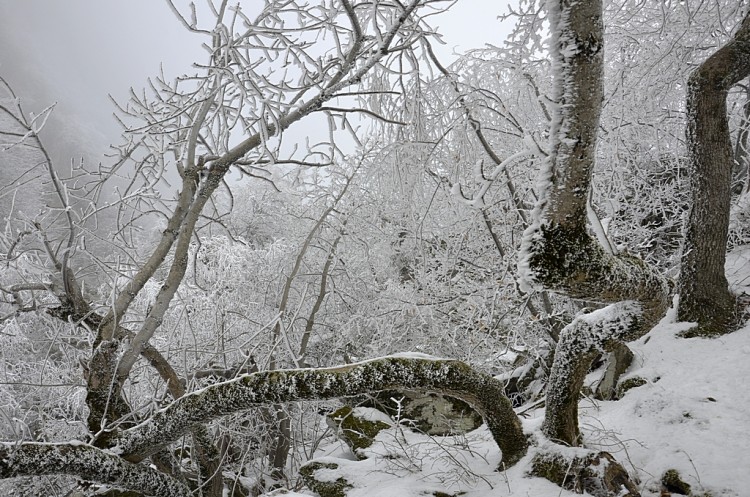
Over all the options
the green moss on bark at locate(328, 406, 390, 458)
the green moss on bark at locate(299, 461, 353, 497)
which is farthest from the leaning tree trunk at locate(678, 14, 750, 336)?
the green moss on bark at locate(299, 461, 353, 497)

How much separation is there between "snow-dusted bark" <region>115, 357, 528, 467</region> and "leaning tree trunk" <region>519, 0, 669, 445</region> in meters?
0.90

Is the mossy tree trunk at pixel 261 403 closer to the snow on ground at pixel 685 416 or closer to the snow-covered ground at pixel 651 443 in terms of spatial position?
the snow-covered ground at pixel 651 443

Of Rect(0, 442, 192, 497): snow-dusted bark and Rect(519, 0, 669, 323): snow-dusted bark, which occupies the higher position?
Rect(519, 0, 669, 323): snow-dusted bark

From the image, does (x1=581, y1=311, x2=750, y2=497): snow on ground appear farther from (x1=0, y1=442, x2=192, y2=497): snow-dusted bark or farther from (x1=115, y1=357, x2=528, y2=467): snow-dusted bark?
(x1=0, y1=442, x2=192, y2=497): snow-dusted bark

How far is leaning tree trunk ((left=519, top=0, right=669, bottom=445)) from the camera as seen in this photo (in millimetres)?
1602

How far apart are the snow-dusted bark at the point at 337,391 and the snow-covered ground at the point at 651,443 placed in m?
0.31

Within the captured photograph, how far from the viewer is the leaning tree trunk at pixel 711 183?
388 cm

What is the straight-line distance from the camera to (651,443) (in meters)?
2.85

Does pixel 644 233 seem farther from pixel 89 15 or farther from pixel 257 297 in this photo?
pixel 89 15

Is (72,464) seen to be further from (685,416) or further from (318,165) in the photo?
(685,416)

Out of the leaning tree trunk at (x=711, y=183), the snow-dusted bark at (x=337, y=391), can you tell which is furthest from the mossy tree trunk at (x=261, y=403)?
the leaning tree trunk at (x=711, y=183)

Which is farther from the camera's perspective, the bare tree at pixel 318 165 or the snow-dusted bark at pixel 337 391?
the snow-dusted bark at pixel 337 391

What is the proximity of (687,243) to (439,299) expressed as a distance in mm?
2928

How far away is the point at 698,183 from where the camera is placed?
13.4 ft
